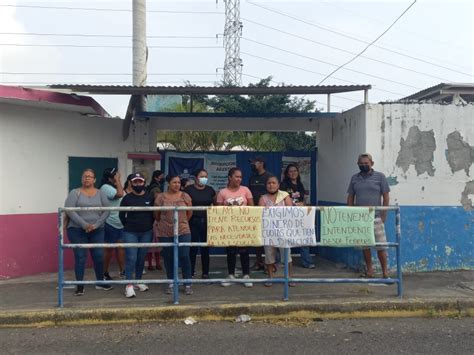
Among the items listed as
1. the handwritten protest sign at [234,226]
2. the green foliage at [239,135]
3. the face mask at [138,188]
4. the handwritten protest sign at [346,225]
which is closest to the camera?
the handwritten protest sign at [234,226]

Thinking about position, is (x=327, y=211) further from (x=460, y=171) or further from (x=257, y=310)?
(x=460, y=171)

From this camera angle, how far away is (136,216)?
6.84 meters

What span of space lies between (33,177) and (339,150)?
16.9 feet

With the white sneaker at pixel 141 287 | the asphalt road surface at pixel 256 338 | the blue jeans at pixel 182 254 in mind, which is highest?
the blue jeans at pixel 182 254

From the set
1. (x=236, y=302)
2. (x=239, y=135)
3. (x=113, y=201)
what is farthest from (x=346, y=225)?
(x=239, y=135)

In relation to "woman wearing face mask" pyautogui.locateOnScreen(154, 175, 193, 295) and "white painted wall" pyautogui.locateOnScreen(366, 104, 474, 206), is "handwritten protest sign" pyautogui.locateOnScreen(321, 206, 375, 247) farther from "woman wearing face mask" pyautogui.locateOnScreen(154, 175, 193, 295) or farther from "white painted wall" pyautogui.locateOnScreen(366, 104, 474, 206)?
"white painted wall" pyautogui.locateOnScreen(366, 104, 474, 206)

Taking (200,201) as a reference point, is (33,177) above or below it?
above

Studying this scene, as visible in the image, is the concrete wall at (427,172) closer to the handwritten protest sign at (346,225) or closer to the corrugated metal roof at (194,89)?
the corrugated metal roof at (194,89)

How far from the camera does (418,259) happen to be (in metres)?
8.41

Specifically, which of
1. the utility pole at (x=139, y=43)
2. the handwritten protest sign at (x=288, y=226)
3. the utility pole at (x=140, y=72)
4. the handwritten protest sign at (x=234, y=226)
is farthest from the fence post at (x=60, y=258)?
the utility pole at (x=139, y=43)

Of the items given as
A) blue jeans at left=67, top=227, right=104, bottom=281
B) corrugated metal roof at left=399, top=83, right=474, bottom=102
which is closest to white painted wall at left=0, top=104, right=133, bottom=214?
blue jeans at left=67, top=227, right=104, bottom=281

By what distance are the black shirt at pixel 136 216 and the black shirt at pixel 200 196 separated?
64 centimetres

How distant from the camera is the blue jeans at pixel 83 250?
6855mm

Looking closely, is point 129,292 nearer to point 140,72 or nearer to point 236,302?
point 236,302
